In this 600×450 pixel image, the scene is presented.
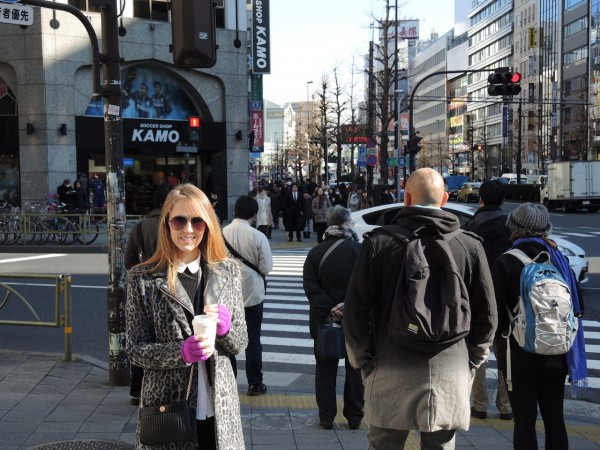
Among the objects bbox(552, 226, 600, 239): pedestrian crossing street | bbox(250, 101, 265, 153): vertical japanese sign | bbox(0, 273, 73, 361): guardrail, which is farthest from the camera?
bbox(250, 101, 265, 153): vertical japanese sign

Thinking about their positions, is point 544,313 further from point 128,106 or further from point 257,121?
point 257,121

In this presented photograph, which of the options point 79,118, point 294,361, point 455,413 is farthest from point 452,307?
point 79,118

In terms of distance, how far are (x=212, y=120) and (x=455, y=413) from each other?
102 feet

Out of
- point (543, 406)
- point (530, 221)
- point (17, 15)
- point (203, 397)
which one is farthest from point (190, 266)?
point (17, 15)

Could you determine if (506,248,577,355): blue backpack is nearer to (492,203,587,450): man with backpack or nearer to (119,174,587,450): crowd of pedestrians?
(492,203,587,450): man with backpack

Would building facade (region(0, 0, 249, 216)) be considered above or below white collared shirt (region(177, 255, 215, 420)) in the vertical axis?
above

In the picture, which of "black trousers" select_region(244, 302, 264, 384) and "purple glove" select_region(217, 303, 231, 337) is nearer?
A: "purple glove" select_region(217, 303, 231, 337)

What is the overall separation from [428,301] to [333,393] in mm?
2747

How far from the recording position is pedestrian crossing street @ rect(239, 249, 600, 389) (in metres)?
8.66

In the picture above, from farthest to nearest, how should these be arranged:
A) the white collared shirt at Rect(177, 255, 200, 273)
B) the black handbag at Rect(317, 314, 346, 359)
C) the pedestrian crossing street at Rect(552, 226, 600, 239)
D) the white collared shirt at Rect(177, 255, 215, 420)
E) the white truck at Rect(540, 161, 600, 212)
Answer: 1. the white truck at Rect(540, 161, 600, 212)
2. the pedestrian crossing street at Rect(552, 226, 600, 239)
3. the black handbag at Rect(317, 314, 346, 359)
4. the white collared shirt at Rect(177, 255, 200, 273)
5. the white collared shirt at Rect(177, 255, 215, 420)

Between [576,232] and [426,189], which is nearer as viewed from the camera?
[426,189]

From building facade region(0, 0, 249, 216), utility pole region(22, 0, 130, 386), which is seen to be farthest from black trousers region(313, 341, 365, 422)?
building facade region(0, 0, 249, 216)

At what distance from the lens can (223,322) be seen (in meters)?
3.08

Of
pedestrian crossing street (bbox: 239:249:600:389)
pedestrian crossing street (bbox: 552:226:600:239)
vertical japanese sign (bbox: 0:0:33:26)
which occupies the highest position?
vertical japanese sign (bbox: 0:0:33:26)
